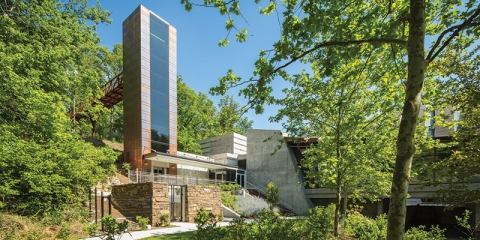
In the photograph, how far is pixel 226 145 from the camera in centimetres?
2930

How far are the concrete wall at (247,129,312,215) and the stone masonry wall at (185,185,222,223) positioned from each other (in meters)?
6.90

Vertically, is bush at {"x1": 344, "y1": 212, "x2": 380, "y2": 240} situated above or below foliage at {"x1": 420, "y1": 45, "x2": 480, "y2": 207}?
below

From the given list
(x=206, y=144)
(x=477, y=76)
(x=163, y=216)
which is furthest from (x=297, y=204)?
(x=477, y=76)

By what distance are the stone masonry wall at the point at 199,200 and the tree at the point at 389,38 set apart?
32.7ft

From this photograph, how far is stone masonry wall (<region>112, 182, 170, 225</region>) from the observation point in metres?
11.5

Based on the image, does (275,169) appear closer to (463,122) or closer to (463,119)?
(463,119)

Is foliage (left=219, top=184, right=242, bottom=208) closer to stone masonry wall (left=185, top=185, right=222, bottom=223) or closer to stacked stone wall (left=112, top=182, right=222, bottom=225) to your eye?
stone masonry wall (left=185, top=185, right=222, bottom=223)

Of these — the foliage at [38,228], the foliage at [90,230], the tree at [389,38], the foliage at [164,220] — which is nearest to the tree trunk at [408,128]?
the tree at [389,38]

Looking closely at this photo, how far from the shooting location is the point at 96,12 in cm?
1531

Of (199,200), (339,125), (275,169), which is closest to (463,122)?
(339,125)

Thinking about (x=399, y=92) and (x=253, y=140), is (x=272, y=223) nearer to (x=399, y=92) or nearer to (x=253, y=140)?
(x=399, y=92)

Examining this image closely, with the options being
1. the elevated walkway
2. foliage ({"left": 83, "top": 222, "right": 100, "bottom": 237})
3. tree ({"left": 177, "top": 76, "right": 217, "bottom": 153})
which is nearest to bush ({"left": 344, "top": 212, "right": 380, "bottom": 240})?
foliage ({"left": 83, "top": 222, "right": 100, "bottom": 237})

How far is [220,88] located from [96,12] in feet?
48.1

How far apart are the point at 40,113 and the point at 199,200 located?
26.0 feet
